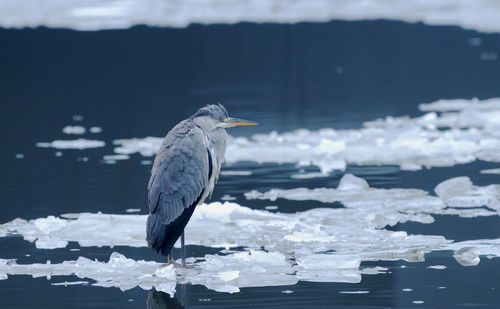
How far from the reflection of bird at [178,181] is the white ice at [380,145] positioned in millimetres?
3375

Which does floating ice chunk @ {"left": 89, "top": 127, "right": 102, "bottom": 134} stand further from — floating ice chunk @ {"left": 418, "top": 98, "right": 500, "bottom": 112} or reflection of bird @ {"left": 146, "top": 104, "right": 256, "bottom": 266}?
reflection of bird @ {"left": 146, "top": 104, "right": 256, "bottom": 266}

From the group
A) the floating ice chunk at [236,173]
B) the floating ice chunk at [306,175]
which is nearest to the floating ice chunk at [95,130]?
the floating ice chunk at [236,173]

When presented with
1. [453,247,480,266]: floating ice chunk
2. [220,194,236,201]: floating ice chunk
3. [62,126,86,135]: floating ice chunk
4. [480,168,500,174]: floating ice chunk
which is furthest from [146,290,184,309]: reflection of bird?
[62,126,86,135]: floating ice chunk

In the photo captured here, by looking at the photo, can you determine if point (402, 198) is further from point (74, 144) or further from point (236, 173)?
point (74, 144)

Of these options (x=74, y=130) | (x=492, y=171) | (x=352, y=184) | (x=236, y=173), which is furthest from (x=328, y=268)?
(x=74, y=130)

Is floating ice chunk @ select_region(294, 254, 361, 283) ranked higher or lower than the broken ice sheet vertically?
lower

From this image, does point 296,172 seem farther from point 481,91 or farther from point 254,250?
point 481,91

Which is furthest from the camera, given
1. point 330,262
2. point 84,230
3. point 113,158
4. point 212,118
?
point 113,158

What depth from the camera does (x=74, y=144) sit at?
501 inches

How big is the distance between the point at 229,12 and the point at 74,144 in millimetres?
19919

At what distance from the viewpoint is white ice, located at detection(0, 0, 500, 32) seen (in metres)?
29.7

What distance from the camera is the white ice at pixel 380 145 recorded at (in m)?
11.3

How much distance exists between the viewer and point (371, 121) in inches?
551

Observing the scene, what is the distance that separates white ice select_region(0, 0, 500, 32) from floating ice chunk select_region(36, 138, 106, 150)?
15949 mm
